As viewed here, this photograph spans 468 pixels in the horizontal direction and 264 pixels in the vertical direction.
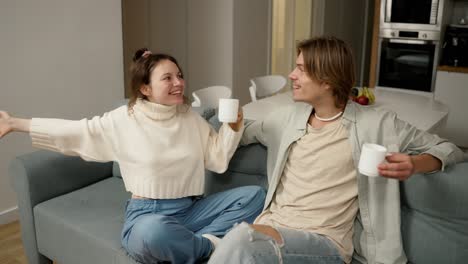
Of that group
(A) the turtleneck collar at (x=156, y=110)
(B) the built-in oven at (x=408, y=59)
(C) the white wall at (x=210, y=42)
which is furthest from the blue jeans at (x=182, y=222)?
(B) the built-in oven at (x=408, y=59)

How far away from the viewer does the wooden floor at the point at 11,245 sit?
2.45 m

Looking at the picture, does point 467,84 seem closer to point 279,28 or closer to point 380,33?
point 380,33

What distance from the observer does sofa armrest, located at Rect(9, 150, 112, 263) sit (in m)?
2.02

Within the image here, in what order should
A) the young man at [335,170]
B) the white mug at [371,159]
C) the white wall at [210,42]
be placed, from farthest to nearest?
the white wall at [210,42] < the young man at [335,170] < the white mug at [371,159]

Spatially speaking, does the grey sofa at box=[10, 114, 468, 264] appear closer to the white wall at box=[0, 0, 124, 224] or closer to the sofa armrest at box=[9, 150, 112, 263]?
the sofa armrest at box=[9, 150, 112, 263]

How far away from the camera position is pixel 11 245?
2.60m

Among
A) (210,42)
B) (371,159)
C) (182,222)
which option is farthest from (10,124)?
(210,42)

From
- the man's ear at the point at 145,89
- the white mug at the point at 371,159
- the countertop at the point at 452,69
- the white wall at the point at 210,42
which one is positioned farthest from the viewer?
the countertop at the point at 452,69

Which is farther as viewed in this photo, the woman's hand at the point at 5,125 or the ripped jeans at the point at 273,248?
the woman's hand at the point at 5,125

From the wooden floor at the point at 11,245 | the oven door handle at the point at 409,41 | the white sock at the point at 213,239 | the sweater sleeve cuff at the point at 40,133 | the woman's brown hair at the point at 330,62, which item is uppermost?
the woman's brown hair at the point at 330,62

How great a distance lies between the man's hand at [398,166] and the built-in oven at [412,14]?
3.48 m

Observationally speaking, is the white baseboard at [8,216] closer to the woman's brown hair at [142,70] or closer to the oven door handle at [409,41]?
the woman's brown hair at [142,70]

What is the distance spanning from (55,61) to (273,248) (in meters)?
2.07

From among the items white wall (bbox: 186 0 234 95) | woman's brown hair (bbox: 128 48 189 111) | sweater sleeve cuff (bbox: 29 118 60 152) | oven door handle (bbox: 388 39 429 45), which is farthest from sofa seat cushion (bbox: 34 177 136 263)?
oven door handle (bbox: 388 39 429 45)
